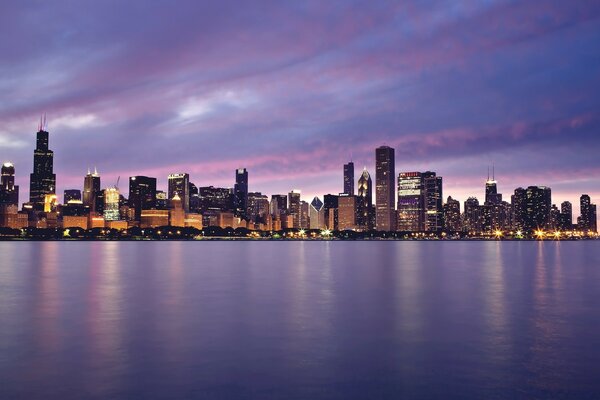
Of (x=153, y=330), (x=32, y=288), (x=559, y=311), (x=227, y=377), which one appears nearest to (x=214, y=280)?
(x=32, y=288)

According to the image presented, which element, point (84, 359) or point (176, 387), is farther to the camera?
point (84, 359)

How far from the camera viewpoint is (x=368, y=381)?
2081 cm

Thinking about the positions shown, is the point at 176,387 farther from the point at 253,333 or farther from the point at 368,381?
the point at 253,333

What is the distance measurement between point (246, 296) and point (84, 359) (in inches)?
996

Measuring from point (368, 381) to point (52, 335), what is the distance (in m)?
18.5

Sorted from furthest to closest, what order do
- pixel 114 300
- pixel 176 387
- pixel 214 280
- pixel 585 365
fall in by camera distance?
pixel 214 280 < pixel 114 300 < pixel 585 365 < pixel 176 387

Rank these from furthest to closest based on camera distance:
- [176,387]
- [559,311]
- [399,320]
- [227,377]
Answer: [559,311]
[399,320]
[227,377]
[176,387]

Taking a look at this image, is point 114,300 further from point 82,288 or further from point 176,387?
point 176,387

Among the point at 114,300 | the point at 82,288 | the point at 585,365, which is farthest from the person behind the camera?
the point at 82,288

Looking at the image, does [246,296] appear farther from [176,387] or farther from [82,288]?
[176,387]

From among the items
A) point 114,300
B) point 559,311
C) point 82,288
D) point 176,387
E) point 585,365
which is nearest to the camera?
point 176,387

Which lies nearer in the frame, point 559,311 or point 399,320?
point 399,320

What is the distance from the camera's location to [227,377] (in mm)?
21328

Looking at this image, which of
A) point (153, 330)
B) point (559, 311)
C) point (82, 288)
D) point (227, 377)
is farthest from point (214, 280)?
point (227, 377)
